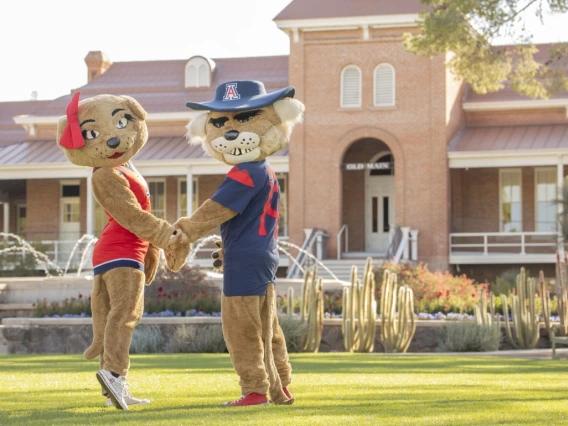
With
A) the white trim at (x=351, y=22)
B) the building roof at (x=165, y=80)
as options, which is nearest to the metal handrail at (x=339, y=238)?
the building roof at (x=165, y=80)

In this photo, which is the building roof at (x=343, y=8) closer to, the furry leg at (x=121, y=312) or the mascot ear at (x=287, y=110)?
the mascot ear at (x=287, y=110)

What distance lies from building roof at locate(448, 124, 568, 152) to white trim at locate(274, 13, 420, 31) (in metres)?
3.68

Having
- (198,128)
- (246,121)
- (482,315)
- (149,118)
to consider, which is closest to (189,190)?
(149,118)

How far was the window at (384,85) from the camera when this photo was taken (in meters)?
31.1

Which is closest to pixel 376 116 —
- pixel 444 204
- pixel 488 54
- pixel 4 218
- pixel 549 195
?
pixel 444 204

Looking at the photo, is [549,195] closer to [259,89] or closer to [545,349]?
[545,349]

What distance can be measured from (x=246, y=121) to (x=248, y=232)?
2.47ft

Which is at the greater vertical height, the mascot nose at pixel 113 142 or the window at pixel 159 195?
the window at pixel 159 195

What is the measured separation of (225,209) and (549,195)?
84.8 ft

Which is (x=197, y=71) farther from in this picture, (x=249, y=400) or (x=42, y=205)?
(x=249, y=400)

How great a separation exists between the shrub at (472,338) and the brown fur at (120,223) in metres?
10.4

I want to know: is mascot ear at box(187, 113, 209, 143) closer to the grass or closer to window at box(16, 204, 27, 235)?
the grass

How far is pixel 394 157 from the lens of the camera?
3100 centimetres

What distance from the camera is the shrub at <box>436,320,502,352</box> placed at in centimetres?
1709
